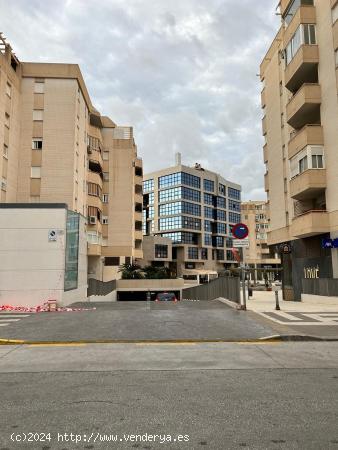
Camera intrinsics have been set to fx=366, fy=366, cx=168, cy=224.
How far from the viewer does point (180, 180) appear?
87812mm

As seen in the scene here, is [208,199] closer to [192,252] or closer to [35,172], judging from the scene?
[192,252]

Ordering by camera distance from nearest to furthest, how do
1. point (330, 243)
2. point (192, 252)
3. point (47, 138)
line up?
point (330, 243), point (47, 138), point (192, 252)

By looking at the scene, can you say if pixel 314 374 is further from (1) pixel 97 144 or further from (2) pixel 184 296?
(1) pixel 97 144

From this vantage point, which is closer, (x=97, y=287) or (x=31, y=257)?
(x=31, y=257)

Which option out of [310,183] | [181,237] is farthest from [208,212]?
[310,183]

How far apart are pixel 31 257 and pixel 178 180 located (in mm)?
73152

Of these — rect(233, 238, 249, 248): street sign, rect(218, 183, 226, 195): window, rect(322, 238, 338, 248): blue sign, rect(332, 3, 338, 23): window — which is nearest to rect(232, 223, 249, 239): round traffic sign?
rect(233, 238, 249, 248): street sign

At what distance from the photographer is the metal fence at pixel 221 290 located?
16961mm

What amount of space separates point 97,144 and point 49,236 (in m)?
31.9

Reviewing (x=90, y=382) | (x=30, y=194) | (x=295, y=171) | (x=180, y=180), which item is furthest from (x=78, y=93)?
(x=180, y=180)

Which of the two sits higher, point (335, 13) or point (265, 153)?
point (335, 13)

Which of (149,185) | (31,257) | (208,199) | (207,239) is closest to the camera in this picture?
(31,257)

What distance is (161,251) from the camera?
267ft

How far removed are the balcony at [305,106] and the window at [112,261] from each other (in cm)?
3312
